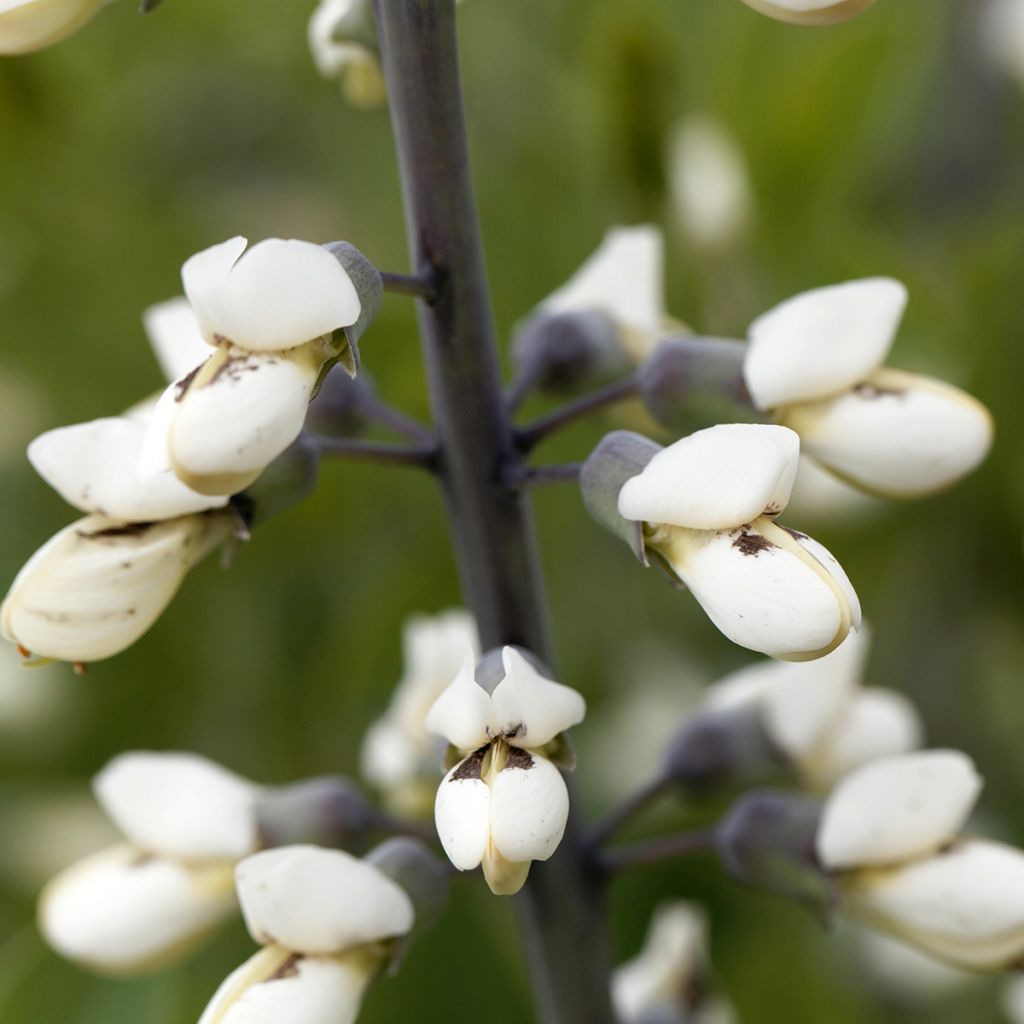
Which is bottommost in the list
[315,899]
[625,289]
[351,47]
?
[315,899]

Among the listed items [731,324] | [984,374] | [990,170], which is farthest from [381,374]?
[990,170]

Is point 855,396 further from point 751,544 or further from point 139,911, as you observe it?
point 139,911

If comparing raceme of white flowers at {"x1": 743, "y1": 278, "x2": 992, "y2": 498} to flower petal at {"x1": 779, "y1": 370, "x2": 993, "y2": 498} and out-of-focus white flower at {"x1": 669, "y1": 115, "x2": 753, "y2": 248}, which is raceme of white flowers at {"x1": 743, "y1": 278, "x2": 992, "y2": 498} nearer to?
flower petal at {"x1": 779, "y1": 370, "x2": 993, "y2": 498}

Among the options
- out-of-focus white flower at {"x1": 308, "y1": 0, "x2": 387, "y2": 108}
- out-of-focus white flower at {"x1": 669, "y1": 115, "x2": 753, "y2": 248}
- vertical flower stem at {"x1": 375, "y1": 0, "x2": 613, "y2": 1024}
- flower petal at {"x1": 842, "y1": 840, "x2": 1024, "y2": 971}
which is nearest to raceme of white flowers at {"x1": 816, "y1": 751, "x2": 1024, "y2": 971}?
flower petal at {"x1": 842, "y1": 840, "x2": 1024, "y2": 971}

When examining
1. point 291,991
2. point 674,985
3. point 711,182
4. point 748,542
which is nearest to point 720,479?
point 748,542

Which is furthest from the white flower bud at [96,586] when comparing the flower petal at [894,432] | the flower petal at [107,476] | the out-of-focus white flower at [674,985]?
the out-of-focus white flower at [674,985]

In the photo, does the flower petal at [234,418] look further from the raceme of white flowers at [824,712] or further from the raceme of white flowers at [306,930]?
the raceme of white flowers at [824,712]

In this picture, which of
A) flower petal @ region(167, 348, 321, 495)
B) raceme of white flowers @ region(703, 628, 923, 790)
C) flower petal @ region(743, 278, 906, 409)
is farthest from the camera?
raceme of white flowers @ region(703, 628, 923, 790)
